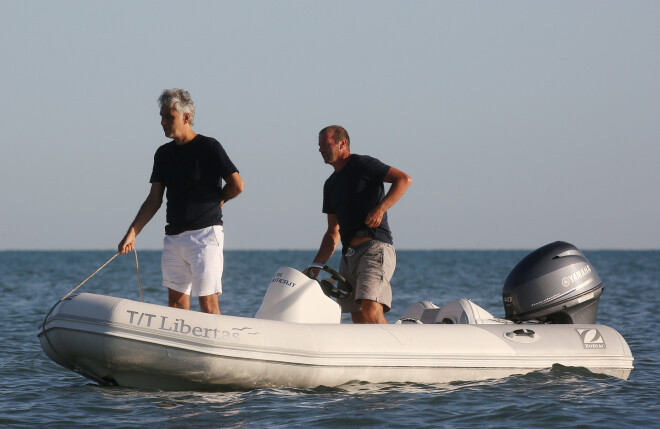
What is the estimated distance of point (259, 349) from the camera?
5.38 metres

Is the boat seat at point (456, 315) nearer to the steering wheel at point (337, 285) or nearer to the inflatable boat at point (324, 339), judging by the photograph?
the inflatable boat at point (324, 339)

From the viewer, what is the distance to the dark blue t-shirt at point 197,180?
17.6 feet

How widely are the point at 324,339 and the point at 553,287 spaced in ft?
5.42

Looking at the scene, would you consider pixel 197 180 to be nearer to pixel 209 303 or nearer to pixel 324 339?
pixel 209 303

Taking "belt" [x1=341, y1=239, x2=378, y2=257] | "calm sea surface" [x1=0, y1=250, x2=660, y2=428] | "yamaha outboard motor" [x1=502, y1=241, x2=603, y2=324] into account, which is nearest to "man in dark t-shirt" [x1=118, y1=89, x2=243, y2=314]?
"calm sea surface" [x1=0, y1=250, x2=660, y2=428]

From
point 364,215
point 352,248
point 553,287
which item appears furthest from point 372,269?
point 553,287

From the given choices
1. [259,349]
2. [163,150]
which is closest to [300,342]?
[259,349]

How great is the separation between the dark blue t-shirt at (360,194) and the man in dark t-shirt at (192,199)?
766mm

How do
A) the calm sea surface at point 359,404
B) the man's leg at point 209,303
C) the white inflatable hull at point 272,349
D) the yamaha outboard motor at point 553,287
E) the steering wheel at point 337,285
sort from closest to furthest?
the calm sea surface at point 359,404 → the white inflatable hull at point 272,349 → the man's leg at point 209,303 → the steering wheel at point 337,285 → the yamaha outboard motor at point 553,287

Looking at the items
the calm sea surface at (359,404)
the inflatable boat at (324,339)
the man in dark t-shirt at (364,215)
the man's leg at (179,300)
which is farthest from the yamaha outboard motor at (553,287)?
the man's leg at (179,300)

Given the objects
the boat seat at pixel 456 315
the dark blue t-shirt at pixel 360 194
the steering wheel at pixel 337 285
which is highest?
the dark blue t-shirt at pixel 360 194

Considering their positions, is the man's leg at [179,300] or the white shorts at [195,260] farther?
the man's leg at [179,300]

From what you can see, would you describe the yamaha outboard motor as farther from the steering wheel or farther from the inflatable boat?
the steering wheel

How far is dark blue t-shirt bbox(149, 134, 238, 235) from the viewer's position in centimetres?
536
